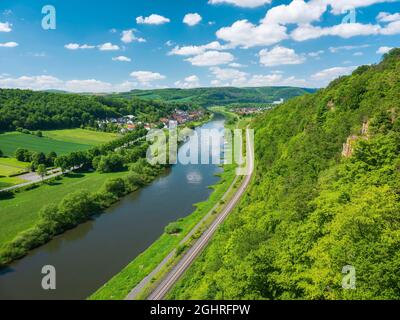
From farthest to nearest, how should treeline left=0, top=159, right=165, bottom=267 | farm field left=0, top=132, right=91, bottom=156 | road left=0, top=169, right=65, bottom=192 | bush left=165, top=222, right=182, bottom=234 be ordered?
farm field left=0, top=132, right=91, bottom=156, road left=0, top=169, right=65, bottom=192, bush left=165, top=222, right=182, bottom=234, treeline left=0, top=159, right=165, bottom=267

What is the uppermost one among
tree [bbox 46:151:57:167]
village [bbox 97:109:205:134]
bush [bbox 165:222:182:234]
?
village [bbox 97:109:205:134]

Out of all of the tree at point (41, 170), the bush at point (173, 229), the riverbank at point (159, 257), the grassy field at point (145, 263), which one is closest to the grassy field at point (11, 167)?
the tree at point (41, 170)

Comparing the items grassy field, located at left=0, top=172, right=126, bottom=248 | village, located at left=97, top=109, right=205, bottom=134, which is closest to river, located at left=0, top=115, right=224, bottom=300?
grassy field, located at left=0, top=172, right=126, bottom=248

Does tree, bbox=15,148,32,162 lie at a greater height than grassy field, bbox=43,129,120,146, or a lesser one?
lesser

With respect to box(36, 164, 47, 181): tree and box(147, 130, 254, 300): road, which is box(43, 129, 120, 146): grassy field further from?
box(147, 130, 254, 300): road

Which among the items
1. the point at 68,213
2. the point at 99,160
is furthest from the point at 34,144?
the point at 68,213

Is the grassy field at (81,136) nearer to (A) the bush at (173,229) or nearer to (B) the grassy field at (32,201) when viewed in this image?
(B) the grassy field at (32,201)

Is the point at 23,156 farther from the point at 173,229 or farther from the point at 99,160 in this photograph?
the point at 173,229

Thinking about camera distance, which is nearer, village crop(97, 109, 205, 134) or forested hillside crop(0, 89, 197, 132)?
forested hillside crop(0, 89, 197, 132)

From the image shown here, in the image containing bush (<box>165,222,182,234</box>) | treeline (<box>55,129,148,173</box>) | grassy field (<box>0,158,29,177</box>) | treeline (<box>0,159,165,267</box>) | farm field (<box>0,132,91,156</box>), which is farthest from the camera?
farm field (<box>0,132,91,156</box>)
